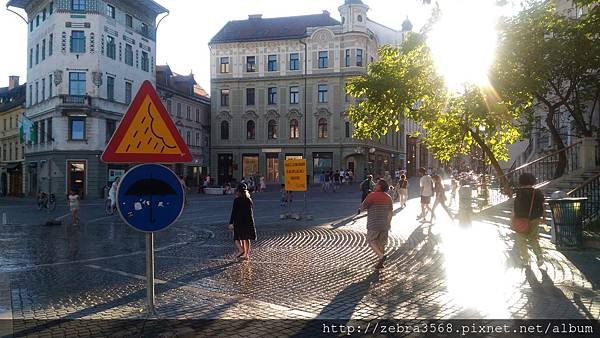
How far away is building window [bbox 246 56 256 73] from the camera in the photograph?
194 feet

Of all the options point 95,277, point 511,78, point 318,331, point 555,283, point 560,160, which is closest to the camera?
point 318,331

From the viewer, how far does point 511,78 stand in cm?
1853

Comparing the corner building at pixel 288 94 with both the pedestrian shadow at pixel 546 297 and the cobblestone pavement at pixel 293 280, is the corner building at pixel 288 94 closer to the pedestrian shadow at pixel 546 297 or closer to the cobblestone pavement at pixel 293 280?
the cobblestone pavement at pixel 293 280

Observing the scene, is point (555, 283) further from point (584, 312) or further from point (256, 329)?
point (256, 329)

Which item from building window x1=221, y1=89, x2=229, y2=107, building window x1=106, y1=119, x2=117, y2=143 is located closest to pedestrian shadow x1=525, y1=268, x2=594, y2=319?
building window x1=106, y1=119, x2=117, y2=143

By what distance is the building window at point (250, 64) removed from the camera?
59166mm

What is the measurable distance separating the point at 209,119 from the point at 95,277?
183 feet

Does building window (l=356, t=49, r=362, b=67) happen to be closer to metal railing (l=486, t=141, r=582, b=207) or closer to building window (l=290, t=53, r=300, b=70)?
building window (l=290, t=53, r=300, b=70)

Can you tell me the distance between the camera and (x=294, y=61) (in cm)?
5788

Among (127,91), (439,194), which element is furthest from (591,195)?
(127,91)

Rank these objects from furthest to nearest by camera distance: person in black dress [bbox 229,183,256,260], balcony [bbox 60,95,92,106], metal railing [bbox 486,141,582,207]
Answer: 1. balcony [bbox 60,95,92,106]
2. metal railing [bbox 486,141,582,207]
3. person in black dress [bbox 229,183,256,260]

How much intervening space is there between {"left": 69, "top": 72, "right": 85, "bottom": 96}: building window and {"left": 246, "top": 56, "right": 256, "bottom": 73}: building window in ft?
67.9

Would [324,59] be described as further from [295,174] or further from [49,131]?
[295,174]

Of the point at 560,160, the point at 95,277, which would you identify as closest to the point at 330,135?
the point at 560,160
